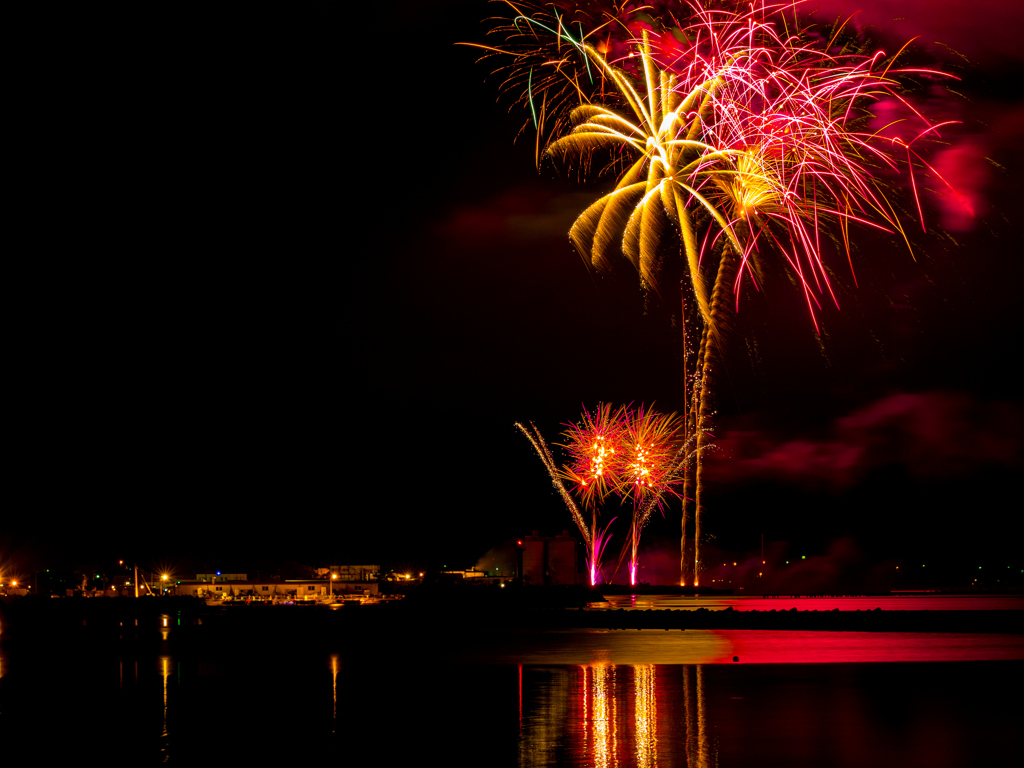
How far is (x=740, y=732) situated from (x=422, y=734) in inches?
147

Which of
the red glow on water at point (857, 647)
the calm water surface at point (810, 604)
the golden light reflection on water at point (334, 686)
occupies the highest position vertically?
the golden light reflection on water at point (334, 686)

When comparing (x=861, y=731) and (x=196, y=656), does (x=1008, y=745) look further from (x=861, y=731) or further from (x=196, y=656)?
(x=196, y=656)

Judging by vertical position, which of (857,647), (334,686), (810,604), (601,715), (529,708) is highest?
(601,715)

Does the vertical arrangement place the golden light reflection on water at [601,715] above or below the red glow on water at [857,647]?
above

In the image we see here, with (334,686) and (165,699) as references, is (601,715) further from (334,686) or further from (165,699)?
(165,699)

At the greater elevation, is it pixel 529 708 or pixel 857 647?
pixel 529 708

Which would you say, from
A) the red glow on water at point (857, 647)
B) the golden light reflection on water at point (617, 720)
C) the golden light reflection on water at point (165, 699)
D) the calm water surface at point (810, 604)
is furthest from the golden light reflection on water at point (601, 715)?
the calm water surface at point (810, 604)

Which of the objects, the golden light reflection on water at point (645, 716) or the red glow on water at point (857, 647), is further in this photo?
the red glow on water at point (857, 647)

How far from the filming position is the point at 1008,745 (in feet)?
34.3

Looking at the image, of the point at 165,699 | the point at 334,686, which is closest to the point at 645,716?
the point at 334,686

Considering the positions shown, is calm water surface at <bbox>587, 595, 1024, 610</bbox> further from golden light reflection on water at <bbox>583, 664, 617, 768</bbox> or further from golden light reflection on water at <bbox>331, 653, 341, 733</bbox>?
golden light reflection on water at <bbox>583, 664, 617, 768</bbox>

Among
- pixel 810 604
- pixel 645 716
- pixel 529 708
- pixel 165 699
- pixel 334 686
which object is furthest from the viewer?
pixel 810 604

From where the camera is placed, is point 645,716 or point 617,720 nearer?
point 617,720

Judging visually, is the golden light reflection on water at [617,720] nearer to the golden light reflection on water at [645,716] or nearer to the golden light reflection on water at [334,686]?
the golden light reflection on water at [645,716]
